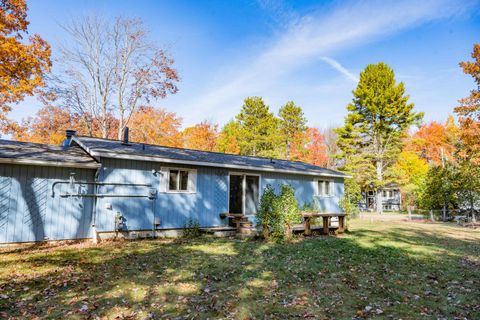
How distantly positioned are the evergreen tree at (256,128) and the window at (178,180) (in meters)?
26.1

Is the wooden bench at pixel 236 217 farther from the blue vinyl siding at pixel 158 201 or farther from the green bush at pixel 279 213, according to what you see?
the green bush at pixel 279 213

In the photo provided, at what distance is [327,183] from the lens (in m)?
17.8

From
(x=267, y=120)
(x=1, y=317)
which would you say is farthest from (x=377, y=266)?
(x=267, y=120)

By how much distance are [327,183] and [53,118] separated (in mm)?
24397

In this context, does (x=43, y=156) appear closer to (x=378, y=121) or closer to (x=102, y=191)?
(x=102, y=191)

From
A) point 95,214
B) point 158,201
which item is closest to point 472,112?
point 158,201

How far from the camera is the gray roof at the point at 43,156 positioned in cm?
848

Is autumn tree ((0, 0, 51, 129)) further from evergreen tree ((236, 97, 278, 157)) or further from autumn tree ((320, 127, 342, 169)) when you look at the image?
autumn tree ((320, 127, 342, 169))

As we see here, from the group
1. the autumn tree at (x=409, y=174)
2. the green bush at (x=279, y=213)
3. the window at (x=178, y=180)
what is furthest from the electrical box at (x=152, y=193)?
the autumn tree at (x=409, y=174)

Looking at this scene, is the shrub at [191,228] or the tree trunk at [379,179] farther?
the tree trunk at [379,179]

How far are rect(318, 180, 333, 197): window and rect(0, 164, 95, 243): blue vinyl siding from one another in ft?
40.6

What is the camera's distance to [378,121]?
29.9 metres

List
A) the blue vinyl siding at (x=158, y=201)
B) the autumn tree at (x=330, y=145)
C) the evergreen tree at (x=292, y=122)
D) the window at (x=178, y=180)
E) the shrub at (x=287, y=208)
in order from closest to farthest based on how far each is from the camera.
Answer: the blue vinyl siding at (x=158, y=201), the shrub at (x=287, y=208), the window at (x=178, y=180), the evergreen tree at (x=292, y=122), the autumn tree at (x=330, y=145)

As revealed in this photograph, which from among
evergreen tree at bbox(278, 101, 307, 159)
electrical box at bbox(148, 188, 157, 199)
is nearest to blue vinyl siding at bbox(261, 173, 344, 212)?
electrical box at bbox(148, 188, 157, 199)
